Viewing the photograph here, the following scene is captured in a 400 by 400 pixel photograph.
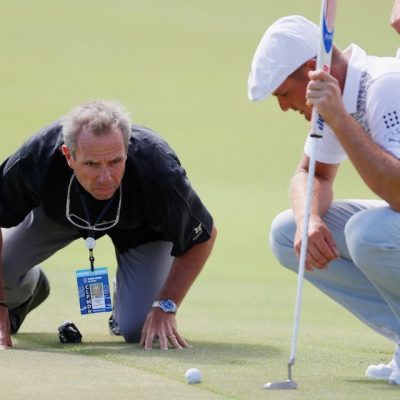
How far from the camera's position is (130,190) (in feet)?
16.0

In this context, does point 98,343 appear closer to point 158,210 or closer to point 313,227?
point 158,210

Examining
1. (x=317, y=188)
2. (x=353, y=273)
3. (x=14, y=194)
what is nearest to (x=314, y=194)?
(x=317, y=188)

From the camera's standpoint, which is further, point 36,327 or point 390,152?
point 36,327

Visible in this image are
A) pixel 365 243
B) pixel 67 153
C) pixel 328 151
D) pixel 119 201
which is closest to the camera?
pixel 365 243

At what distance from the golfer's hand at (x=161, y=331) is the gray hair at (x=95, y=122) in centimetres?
69

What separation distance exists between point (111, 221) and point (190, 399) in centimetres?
168

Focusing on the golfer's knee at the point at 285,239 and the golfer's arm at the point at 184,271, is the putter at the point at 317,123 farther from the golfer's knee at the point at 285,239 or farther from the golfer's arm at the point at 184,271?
the golfer's arm at the point at 184,271

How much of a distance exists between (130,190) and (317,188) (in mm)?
861

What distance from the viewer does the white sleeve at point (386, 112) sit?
12.4 ft

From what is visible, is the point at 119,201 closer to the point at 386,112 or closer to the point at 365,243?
the point at 365,243

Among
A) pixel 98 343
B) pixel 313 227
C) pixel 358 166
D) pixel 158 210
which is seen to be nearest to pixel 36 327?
pixel 98 343

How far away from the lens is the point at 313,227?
13.4ft

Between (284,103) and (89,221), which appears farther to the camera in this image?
(89,221)

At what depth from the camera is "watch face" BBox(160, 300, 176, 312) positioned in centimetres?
487
